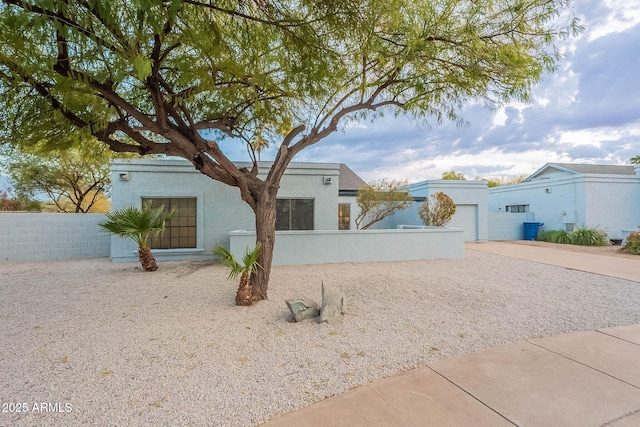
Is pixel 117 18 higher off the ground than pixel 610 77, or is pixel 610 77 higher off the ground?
pixel 610 77

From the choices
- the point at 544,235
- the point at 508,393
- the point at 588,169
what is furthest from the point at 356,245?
the point at 588,169

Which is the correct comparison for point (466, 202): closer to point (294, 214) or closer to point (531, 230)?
point (531, 230)

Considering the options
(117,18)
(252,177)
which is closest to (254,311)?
(252,177)

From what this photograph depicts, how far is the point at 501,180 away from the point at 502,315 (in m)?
43.8

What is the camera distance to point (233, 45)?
511cm

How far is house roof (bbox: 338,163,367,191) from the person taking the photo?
1867 centimetres

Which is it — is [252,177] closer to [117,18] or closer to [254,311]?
[254,311]

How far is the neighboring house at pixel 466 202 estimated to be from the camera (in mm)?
16031

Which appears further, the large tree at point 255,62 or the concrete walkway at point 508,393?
the large tree at point 255,62

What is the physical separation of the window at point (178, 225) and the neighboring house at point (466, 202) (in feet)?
33.1

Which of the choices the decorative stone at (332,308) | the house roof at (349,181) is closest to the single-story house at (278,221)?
the decorative stone at (332,308)

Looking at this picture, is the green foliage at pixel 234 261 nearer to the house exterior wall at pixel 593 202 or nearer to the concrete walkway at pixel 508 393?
the concrete walkway at pixel 508 393

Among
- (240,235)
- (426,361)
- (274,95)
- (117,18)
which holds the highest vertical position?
(274,95)

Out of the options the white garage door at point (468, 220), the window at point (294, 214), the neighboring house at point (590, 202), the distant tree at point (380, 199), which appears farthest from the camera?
the neighboring house at point (590, 202)
